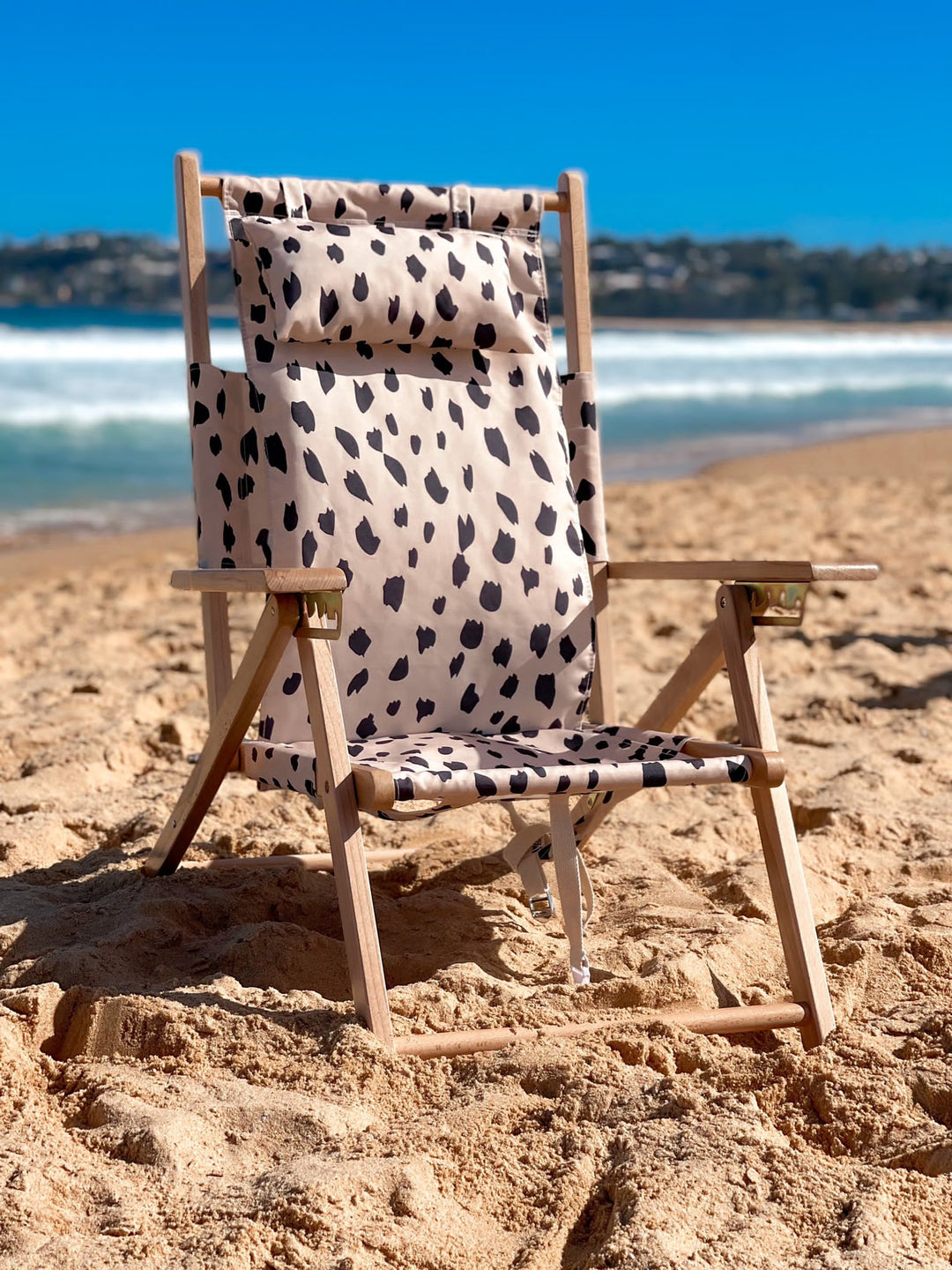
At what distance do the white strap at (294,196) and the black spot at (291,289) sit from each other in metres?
0.17

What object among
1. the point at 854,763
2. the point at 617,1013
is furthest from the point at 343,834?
the point at 854,763

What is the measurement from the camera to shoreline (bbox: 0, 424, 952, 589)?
6203 millimetres

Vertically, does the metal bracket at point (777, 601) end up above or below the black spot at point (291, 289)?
below

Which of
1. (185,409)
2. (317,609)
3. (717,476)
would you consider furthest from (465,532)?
(185,409)

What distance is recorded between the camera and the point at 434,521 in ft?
8.08

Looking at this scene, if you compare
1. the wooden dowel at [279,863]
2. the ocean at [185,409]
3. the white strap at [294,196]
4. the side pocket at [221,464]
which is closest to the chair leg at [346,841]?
the side pocket at [221,464]

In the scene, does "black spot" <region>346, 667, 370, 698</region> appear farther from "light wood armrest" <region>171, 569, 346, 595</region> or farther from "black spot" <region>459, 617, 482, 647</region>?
"light wood armrest" <region>171, 569, 346, 595</region>

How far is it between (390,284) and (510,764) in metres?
0.90

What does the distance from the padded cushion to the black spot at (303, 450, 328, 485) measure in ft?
0.70

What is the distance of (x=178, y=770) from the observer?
314 cm

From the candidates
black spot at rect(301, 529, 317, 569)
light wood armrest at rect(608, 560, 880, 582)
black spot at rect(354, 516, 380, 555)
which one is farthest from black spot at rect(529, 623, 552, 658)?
black spot at rect(301, 529, 317, 569)

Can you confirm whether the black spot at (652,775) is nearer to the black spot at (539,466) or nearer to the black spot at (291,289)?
the black spot at (539,466)

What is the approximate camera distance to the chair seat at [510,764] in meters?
1.86

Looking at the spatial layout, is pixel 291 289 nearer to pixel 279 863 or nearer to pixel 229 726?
pixel 229 726
